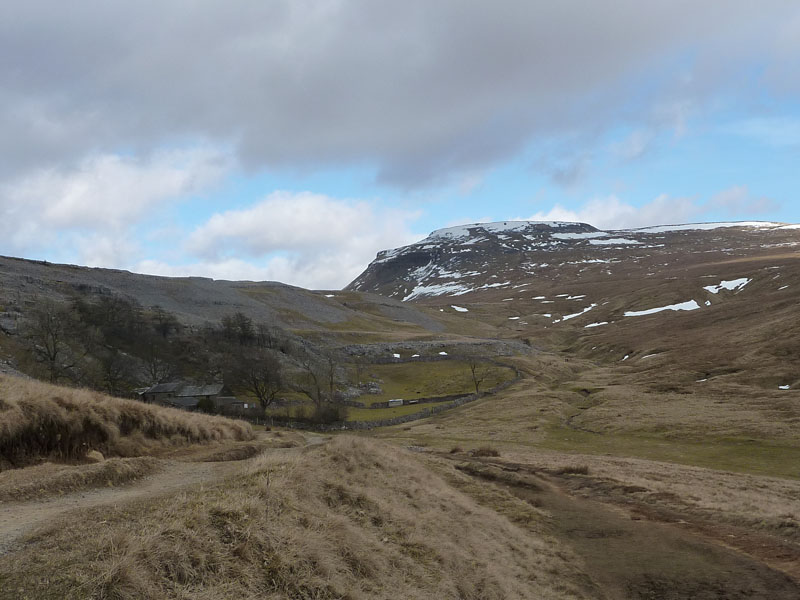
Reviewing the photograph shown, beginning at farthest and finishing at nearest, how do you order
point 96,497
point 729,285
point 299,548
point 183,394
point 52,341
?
point 729,285 → point 52,341 → point 183,394 → point 96,497 → point 299,548

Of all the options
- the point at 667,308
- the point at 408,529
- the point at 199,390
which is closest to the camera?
the point at 408,529

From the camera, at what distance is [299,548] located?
38.3 feet

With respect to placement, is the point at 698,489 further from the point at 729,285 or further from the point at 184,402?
the point at 729,285

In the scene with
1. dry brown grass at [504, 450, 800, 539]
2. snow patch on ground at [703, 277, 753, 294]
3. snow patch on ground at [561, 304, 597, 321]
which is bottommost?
dry brown grass at [504, 450, 800, 539]

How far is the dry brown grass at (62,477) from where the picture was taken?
13.5 metres

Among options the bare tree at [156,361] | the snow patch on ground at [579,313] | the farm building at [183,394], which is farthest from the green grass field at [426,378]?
the snow patch on ground at [579,313]

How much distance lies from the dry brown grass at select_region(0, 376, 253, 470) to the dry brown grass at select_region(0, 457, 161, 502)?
2062 millimetres

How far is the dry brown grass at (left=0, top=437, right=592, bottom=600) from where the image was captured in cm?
881

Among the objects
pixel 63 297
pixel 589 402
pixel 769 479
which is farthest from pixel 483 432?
pixel 63 297

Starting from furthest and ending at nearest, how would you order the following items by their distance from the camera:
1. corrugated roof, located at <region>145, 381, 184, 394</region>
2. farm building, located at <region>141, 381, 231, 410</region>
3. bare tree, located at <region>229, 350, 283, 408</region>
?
Answer: bare tree, located at <region>229, 350, 283, 408</region>
corrugated roof, located at <region>145, 381, 184, 394</region>
farm building, located at <region>141, 381, 231, 410</region>

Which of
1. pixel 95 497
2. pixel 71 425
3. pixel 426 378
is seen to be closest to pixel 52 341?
pixel 426 378

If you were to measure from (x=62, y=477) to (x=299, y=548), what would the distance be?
7.36 metres

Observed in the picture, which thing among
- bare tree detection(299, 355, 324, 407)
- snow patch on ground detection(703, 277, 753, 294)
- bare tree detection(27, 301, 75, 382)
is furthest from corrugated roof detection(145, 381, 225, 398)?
snow patch on ground detection(703, 277, 753, 294)

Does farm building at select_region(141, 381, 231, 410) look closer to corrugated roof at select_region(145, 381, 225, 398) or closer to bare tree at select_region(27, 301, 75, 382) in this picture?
corrugated roof at select_region(145, 381, 225, 398)
